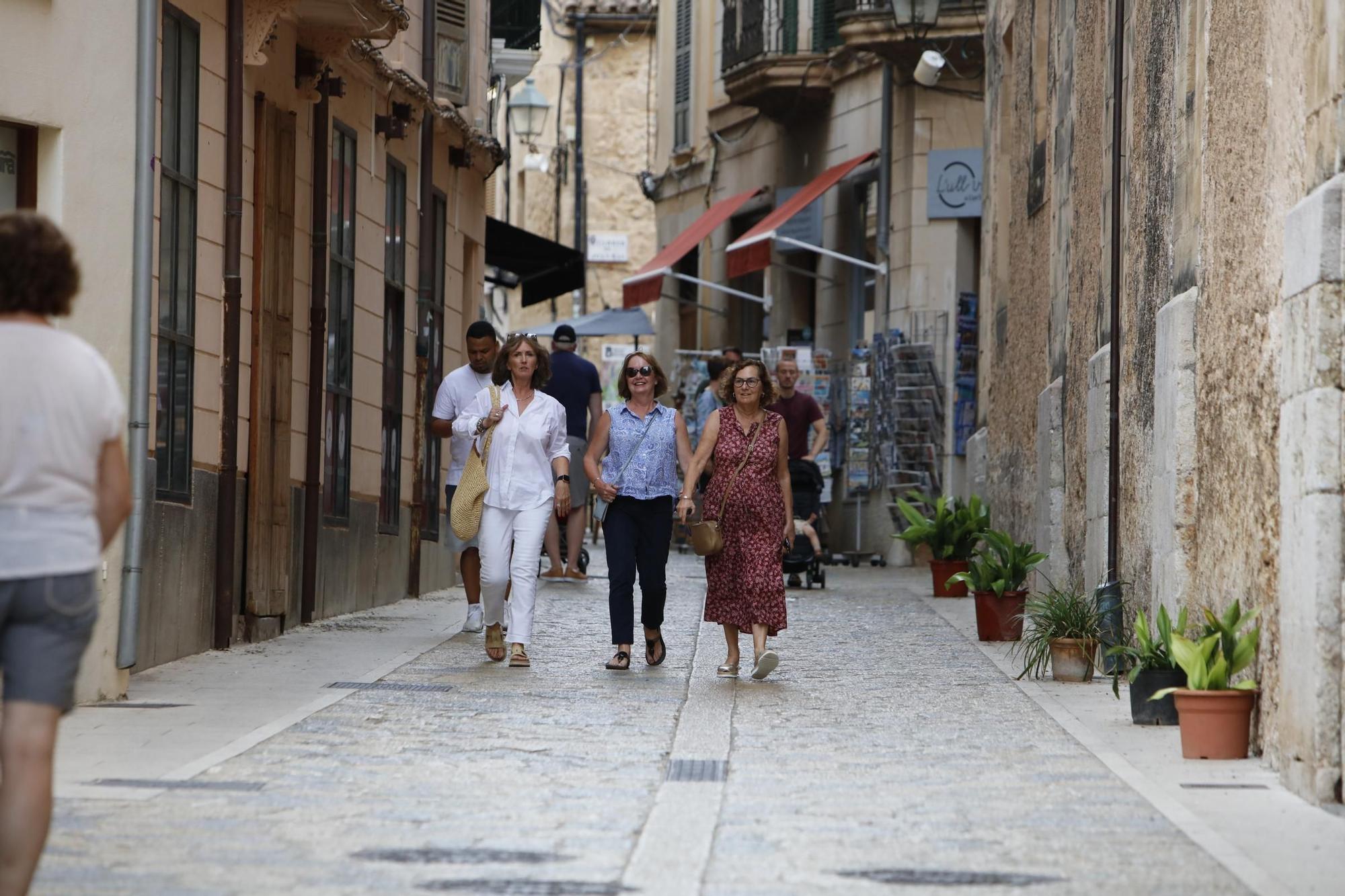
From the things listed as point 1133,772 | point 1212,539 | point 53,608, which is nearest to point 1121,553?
point 1212,539

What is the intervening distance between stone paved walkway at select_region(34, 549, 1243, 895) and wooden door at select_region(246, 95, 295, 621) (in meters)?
2.50

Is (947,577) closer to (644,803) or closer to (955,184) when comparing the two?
(955,184)

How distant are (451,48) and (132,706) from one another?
11168mm

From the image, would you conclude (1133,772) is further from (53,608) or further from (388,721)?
(53,608)

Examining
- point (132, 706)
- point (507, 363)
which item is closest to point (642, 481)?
point (507, 363)

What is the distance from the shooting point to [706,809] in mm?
7055

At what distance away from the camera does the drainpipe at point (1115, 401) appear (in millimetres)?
11648

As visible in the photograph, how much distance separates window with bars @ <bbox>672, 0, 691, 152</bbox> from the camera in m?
35.1

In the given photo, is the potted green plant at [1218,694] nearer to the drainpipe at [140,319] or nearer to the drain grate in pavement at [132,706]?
the drain grate in pavement at [132,706]

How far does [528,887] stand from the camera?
574 centimetres

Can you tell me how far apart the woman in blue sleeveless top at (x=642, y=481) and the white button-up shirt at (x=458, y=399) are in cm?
163

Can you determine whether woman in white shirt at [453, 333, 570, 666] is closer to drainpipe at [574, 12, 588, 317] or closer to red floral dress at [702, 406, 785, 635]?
red floral dress at [702, 406, 785, 635]

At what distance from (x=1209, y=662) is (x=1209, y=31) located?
3.07 meters

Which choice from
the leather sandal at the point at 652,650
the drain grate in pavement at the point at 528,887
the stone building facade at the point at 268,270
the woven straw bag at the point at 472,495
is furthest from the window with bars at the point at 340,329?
the drain grate in pavement at the point at 528,887
